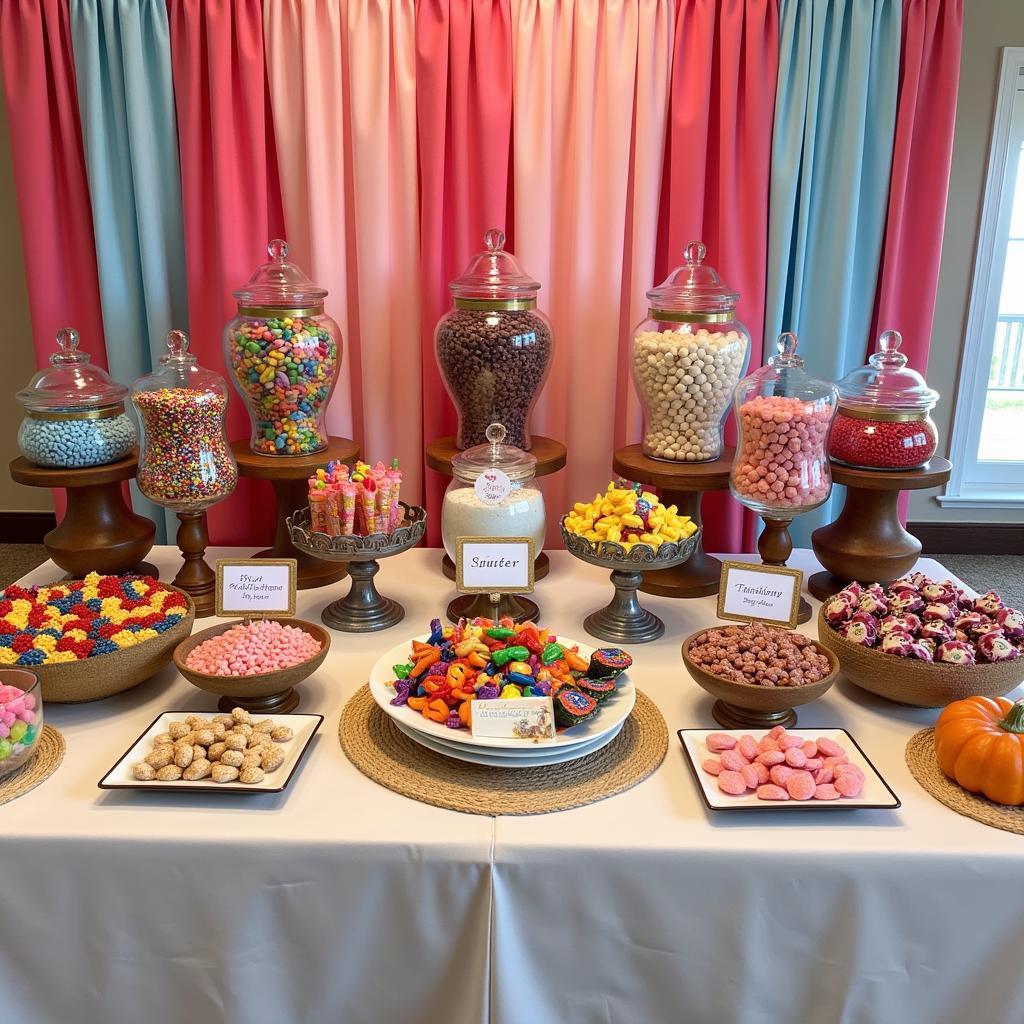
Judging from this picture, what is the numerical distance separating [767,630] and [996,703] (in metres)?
0.37

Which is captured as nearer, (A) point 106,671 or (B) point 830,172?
(A) point 106,671

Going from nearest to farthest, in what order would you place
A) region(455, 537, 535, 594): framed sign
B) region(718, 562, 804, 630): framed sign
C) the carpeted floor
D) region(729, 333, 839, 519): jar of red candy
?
region(718, 562, 804, 630): framed sign, region(455, 537, 535, 594): framed sign, region(729, 333, 839, 519): jar of red candy, the carpeted floor

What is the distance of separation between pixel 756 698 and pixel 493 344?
3.28ft

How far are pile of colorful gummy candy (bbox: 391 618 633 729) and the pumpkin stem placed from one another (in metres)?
0.55

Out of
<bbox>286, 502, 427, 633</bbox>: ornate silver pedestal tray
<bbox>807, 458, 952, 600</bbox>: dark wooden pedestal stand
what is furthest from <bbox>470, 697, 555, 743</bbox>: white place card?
<bbox>807, 458, 952, 600</bbox>: dark wooden pedestal stand

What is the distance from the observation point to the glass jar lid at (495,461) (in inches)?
74.9

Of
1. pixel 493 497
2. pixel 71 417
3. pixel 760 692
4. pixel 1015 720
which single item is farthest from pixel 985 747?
pixel 71 417

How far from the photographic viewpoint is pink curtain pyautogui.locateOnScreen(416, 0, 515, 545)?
2.18 meters

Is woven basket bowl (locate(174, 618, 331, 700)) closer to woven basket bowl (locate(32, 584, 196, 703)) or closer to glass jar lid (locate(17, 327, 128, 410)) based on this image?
woven basket bowl (locate(32, 584, 196, 703))

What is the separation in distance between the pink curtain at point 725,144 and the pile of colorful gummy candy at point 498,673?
3.88 ft

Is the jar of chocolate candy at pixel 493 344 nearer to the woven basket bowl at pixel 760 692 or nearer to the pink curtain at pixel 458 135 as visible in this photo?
the pink curtain at pixel 458 135

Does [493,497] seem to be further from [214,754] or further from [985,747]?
[985,747]

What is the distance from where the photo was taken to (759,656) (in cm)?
154

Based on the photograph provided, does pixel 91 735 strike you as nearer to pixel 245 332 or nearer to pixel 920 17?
pixel 245 332
